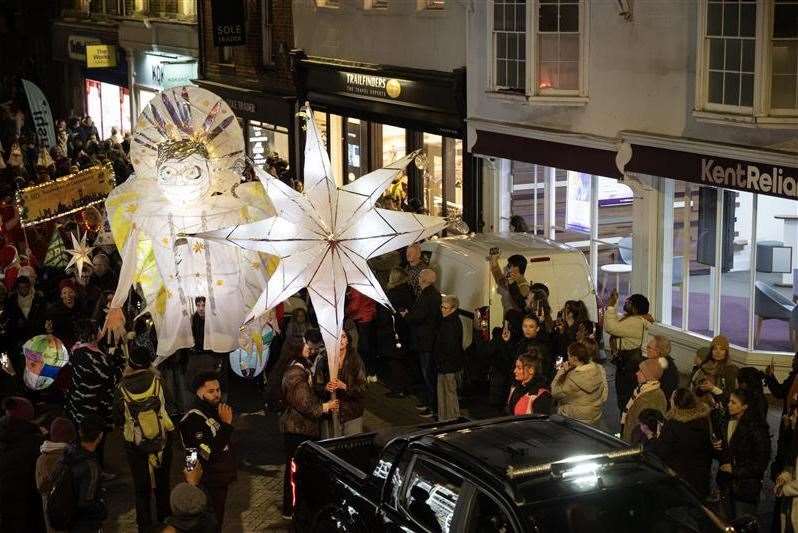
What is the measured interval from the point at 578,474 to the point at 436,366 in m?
5.96

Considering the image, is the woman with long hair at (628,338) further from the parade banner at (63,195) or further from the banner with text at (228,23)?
the banner with text at (228,23)

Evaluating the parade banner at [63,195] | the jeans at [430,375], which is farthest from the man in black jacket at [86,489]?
the parade banner at [63,195]

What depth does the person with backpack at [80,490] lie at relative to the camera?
944cm

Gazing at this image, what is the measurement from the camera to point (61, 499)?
943cm

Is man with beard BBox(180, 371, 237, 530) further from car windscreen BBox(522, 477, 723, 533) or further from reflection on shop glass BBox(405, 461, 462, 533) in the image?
car windscreen BBox(522, 477, 723, 533)

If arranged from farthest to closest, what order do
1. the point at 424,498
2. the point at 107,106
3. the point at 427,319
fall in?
the point at 107,106 < the point at 427,319 < the point at 424,498

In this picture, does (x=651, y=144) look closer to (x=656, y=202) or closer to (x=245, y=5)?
(x=656, y=202)

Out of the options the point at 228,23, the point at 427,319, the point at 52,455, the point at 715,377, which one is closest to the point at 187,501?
the point at 52,455

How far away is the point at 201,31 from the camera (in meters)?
31.5

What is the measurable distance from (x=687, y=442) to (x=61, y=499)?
4.60 metres

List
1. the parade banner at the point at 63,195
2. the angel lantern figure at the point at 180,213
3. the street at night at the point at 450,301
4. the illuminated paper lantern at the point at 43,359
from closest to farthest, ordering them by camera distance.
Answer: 1. the street at night at the point at 450,301
2. the illuminated paper lantern at the point at 43,359
3. the angel lantern figure at the point at 180,213
4. the parade banner at the point at 63,195

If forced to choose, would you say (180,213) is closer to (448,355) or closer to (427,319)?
(427,319)

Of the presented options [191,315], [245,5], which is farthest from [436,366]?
[245,5]

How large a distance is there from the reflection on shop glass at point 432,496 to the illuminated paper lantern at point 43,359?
19.3 ft
